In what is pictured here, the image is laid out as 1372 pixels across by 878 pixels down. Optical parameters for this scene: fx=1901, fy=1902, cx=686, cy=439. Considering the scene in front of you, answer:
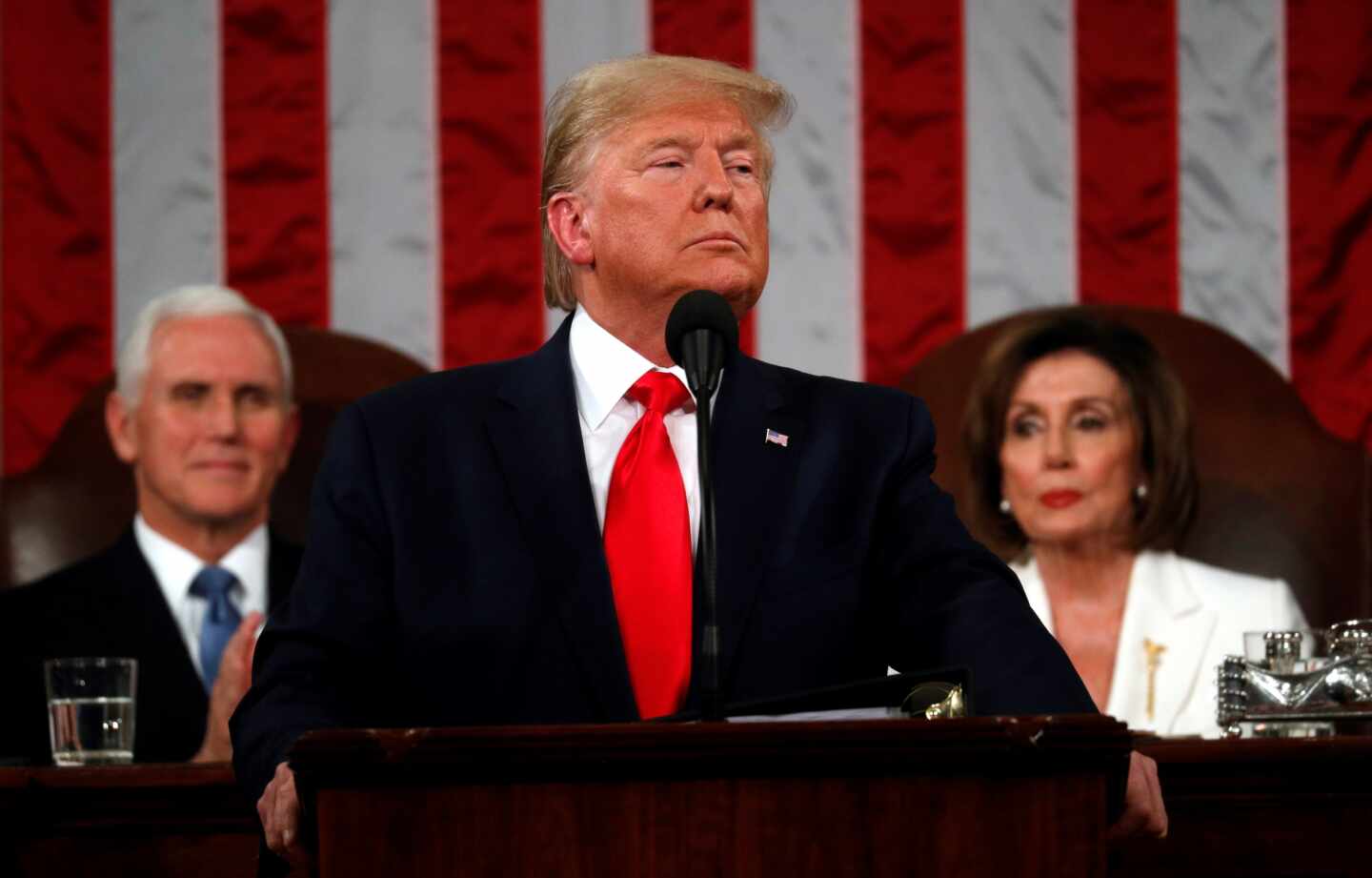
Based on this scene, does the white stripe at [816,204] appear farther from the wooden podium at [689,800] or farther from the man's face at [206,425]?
the wooden podium at [689,800]

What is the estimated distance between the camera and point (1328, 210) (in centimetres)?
425

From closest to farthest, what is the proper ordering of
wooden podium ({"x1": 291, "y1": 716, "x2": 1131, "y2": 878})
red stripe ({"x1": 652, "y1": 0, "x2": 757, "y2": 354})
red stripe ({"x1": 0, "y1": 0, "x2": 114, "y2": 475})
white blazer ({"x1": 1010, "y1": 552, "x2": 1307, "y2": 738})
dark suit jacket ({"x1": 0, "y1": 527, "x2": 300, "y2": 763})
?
wooden podium ({"x1": 291, "y1": 716, "x2": 1131, "y2": 878}) < dark suit jacket ({"x1": 0, "y1": 527, "x2": 300, "y2": 763}) < white blazer ({"x1": 1010, "y1": 552, "x2": 1307, "y2": 738}) < red stripe ({"x1": 0, "y1": 0, "x2": 114, "y2": 475}) < red stripe ({"x1": 652, "y1": 0, "x2": 757, "y2": 354})

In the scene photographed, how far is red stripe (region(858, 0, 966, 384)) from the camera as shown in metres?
4.24

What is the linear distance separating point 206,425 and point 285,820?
2256 millimetres

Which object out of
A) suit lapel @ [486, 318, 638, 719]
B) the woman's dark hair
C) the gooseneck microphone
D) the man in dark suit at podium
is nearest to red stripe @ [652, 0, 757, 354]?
the woman's dark hair

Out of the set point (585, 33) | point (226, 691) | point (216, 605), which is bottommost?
point (226, 691)

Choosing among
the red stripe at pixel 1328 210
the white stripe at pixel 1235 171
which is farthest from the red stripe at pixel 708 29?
the red stripe at pixel 1328 210

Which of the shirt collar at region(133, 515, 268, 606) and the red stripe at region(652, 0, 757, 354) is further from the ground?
the red stripe at region(652, 0, 757, 354)

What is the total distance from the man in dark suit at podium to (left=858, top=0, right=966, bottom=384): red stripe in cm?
202

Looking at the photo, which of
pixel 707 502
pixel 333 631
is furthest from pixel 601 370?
pixel 707 502

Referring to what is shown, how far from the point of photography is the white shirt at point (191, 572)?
12.1 ft

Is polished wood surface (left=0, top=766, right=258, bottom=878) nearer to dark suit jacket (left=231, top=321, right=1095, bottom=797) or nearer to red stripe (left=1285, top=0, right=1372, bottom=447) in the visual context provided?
dark suit jacket (left=231, top=321, right=1095, bottom=797)

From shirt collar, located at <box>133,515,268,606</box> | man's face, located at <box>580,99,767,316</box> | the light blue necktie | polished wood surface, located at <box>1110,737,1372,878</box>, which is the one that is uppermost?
man's face, located at <box>580,99,767,316</box>

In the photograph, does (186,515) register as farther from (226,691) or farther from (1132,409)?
(1132,409)
